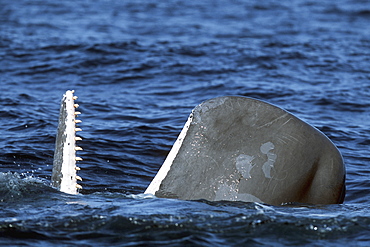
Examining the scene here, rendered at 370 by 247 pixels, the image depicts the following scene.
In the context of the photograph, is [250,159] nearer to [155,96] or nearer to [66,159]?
[66,159]

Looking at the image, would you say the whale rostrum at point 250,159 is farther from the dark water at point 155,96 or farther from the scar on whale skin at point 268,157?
the dark water at point 155,96

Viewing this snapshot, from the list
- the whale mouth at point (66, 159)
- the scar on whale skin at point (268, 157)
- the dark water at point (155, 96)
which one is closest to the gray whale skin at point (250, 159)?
the scar on whale skin at point (268, 157)

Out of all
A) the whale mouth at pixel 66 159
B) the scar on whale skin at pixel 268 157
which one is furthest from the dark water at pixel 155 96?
the scar on whale skin at pixel 268 157

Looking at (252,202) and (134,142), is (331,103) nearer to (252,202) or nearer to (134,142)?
(134,142)

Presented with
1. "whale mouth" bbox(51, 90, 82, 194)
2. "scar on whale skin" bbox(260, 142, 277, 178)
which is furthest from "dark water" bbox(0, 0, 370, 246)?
"scar on whale skin" bbox(260, 142, 277, 178)

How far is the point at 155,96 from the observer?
1383cm

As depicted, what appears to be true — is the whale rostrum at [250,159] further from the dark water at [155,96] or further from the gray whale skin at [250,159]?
the dark water at [155,96]

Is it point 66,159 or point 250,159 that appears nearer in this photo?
point 250,159

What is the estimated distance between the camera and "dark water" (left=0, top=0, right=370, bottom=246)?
547 cm

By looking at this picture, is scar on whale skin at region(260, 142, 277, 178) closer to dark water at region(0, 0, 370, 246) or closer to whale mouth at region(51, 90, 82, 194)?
dark water at region(0, 0, 370, 246)

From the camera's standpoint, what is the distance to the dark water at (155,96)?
547cm

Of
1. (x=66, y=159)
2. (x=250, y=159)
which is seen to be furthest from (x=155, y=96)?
(x=250, y=159)

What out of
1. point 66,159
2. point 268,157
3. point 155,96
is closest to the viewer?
point 268,157

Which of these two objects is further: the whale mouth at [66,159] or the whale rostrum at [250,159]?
the whale mouth at [66,159]
